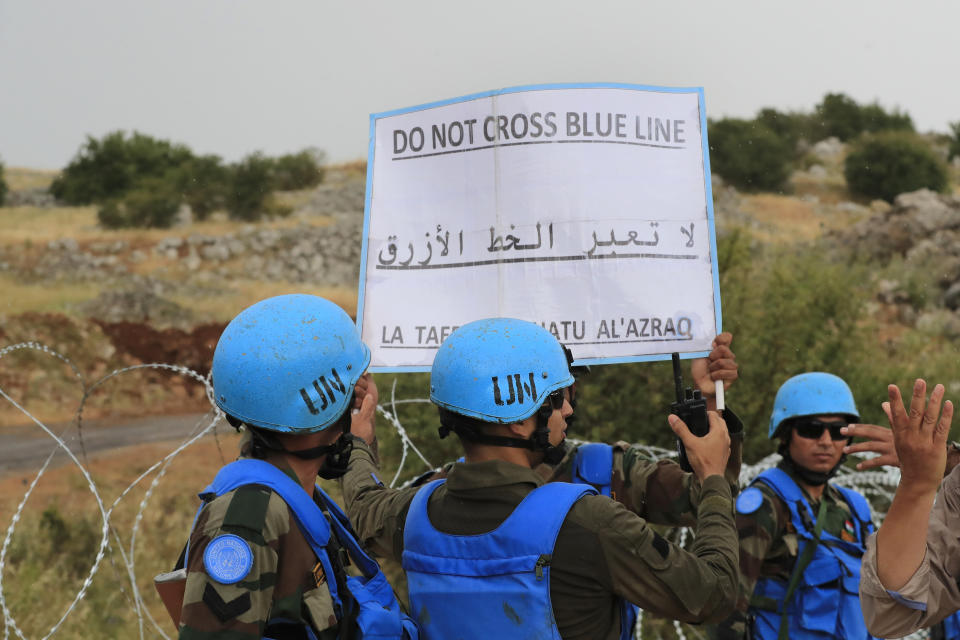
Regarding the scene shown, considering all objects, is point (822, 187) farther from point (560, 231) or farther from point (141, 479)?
point (560, 231)

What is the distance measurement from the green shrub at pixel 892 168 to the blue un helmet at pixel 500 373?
38.9 m

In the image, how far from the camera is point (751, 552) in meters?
3.99

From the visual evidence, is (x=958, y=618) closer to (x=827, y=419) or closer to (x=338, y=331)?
(x=827, y=419)

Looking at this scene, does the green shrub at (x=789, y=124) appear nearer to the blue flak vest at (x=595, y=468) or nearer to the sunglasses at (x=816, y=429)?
the sunglasses at (x=816, y=429)

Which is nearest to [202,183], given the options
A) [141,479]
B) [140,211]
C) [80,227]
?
[140,211]

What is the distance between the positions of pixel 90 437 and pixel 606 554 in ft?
63.5

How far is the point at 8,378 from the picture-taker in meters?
20.5

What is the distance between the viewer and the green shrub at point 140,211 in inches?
1217

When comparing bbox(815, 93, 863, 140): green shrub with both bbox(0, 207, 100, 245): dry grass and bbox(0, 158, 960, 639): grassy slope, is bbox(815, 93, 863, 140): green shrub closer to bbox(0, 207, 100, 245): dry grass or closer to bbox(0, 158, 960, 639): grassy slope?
bbox(0, 158, 960, 639): grassy slope

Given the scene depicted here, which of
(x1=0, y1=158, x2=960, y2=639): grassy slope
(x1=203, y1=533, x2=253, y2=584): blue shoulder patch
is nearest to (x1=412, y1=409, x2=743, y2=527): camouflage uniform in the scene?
(x1=203, y1=533, x2=253, y2=584): blue shoulder patch

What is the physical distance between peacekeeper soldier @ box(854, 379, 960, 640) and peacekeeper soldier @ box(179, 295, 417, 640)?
4.33ft

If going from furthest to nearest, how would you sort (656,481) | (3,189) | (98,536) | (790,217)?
(790,217) → (3,189) → (98,536) → (656,481)

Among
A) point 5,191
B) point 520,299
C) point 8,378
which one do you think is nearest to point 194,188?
point 5,191

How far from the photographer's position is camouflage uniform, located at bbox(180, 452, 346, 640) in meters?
2.03
